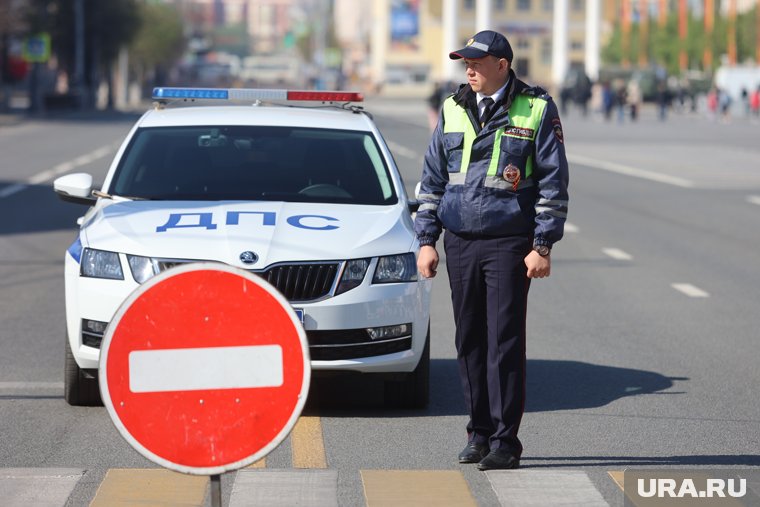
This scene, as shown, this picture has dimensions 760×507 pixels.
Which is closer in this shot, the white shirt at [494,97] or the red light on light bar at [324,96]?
the white shirt at [494,97]

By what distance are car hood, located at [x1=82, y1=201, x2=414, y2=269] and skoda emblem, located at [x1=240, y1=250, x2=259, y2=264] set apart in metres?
Answer: 0.02

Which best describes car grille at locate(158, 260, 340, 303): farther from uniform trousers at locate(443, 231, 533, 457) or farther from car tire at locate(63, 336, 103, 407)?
uniform trousers at locate(443, 231, 533, 457)

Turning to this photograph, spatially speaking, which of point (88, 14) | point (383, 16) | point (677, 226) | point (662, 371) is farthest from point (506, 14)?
point (662, 371)

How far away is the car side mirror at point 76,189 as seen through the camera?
8.59 meters

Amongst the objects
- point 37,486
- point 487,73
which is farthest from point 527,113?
point 37,486

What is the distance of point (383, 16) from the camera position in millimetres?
171875

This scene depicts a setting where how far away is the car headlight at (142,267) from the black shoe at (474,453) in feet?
5.80

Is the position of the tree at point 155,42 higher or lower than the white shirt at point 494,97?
lower

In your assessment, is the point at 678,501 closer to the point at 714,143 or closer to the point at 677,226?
the point at 677,226

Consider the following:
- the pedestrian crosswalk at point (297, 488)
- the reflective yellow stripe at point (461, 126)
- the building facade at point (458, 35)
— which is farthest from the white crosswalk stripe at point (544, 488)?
the building facade at point (458, 35)

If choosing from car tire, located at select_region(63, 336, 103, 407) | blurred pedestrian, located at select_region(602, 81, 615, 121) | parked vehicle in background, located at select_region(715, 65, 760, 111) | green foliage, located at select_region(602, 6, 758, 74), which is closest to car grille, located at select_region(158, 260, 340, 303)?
car tire, located at select_region(63, 336, 103, 407)

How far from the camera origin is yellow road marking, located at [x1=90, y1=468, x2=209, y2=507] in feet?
19.9

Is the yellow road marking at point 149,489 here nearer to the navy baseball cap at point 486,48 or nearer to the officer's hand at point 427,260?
the officer's hand at point 427,260

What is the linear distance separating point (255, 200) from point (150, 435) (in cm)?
381
